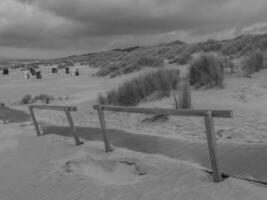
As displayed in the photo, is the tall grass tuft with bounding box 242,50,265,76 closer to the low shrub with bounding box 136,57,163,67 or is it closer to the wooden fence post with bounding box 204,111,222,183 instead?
the low shrub with bounding box 136,57,163,67

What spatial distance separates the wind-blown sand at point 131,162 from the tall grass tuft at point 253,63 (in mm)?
2620

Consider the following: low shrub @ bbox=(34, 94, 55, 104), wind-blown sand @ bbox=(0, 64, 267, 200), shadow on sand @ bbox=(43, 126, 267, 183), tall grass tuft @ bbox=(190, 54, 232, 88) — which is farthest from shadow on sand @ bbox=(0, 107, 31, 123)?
tall grass tuft @ bbox=(190, 54, 232, 88)

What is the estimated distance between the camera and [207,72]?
1240 centimetres

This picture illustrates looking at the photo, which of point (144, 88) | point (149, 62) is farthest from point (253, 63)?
point (149, 62)

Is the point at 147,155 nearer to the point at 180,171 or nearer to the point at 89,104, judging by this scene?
the point at 180,171

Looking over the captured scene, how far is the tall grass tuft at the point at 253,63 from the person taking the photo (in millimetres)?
13697

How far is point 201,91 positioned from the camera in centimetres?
1158

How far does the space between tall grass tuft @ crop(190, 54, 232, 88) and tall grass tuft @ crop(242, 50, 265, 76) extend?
1.79 m

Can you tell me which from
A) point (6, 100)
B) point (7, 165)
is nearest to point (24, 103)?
point (6, 100)

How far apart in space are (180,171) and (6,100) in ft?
54.1

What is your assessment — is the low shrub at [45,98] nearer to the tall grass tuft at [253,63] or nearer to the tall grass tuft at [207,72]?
the tall grass tuft at [207,72]

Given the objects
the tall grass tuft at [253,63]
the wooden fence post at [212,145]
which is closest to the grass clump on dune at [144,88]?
the tall grass tuft at [253,63]

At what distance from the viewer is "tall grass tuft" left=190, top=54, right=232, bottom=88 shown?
11.8 metres

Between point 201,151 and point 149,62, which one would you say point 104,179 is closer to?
point 201,151
